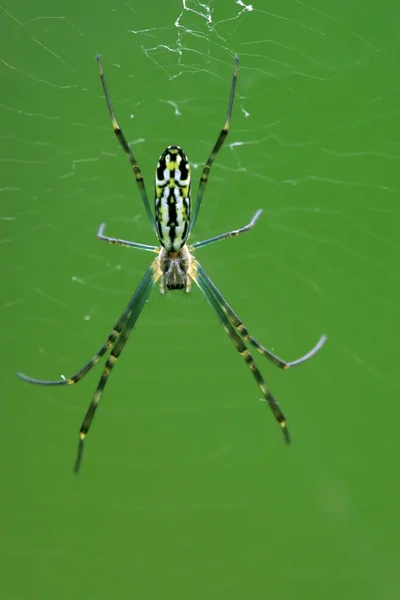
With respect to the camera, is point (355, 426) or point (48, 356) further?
point (48, 356)

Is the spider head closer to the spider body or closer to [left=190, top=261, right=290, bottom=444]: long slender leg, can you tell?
the spider body

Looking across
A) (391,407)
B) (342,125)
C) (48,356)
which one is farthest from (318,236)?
(48,356)

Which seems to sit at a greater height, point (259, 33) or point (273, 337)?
point (259, 33)

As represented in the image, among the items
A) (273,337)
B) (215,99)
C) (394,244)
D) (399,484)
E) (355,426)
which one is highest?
(215,99)

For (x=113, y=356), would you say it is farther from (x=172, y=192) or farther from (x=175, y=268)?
(x=172, y=192)

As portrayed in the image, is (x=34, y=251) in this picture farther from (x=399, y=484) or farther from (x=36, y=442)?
(x=399, y=484)

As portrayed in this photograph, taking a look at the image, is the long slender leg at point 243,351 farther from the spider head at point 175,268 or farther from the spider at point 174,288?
the spider head at point 175,268

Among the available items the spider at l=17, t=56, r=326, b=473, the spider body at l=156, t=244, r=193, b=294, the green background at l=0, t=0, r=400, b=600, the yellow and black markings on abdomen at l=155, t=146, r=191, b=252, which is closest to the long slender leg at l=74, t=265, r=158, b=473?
the spider at l=17, t=56, r=326, b=473
